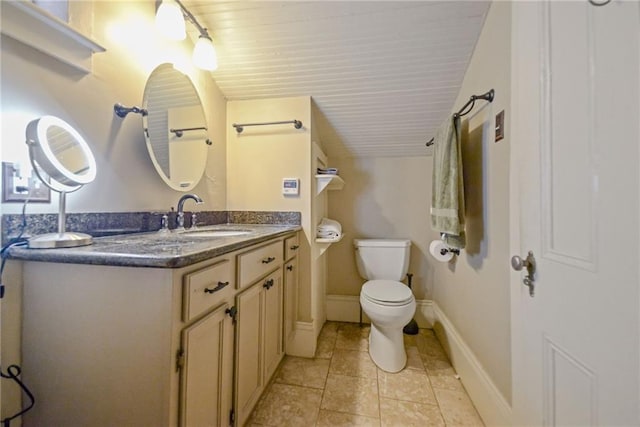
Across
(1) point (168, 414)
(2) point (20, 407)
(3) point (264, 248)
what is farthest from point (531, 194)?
(2) point (20, 407)

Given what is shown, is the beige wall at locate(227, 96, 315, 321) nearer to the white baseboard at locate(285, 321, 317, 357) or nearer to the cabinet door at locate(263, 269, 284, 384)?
the white baseboard at locate(285, 321, 317, 357)

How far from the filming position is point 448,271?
6.02 feet

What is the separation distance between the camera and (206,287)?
74cm

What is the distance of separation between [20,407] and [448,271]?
2169 mm

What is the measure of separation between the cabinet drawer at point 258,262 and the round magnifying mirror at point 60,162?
0.49 m

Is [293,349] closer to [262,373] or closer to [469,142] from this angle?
[262,373]

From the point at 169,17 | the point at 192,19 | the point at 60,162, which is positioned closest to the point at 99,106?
the point at 60,162

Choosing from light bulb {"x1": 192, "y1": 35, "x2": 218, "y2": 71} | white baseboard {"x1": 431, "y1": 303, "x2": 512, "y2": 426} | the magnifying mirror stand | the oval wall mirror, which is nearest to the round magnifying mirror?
the magnifying mirror stand

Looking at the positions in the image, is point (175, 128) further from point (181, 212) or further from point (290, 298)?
point (290, 298)

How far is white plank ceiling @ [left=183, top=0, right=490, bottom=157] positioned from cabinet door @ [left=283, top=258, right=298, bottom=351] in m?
1.07

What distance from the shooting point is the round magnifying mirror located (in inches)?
28.0

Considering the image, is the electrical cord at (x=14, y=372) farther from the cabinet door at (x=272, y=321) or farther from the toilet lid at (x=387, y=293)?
the toilet lid at (x=387, y=293)

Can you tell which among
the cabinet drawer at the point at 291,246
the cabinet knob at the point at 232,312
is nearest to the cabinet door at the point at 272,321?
the cabinet drawer at the point at 291,246

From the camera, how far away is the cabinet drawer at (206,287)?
0.66 meters
